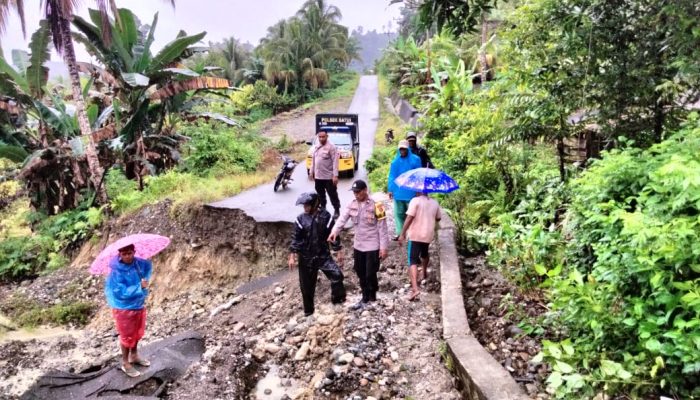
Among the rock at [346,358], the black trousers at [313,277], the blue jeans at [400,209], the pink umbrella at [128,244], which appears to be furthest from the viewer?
the blue jeans at [400,209]

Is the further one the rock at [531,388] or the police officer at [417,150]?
the police officer at [417,150]

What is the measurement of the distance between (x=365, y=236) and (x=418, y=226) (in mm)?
654

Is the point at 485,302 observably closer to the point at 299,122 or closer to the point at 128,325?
the point at 128,325

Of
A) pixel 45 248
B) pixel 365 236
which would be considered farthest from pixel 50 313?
pixel 365 236

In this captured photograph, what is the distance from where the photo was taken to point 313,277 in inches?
243

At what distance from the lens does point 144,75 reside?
47.3 feet

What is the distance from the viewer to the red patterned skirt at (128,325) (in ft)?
17.8

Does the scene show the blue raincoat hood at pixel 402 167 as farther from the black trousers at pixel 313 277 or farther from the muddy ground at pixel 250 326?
the black trousers at pixel 313 277

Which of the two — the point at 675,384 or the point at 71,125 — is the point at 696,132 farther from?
the point at 71,125

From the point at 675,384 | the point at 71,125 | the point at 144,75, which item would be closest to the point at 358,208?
the point at 675,384

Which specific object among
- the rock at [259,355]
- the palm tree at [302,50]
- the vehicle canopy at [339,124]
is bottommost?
the rock at [259,355]

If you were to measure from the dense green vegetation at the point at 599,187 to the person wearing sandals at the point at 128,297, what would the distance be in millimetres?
4017

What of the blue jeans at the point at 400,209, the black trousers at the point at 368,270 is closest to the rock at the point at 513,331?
the black trousers at the point at 368,270

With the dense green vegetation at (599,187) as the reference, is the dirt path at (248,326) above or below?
below
